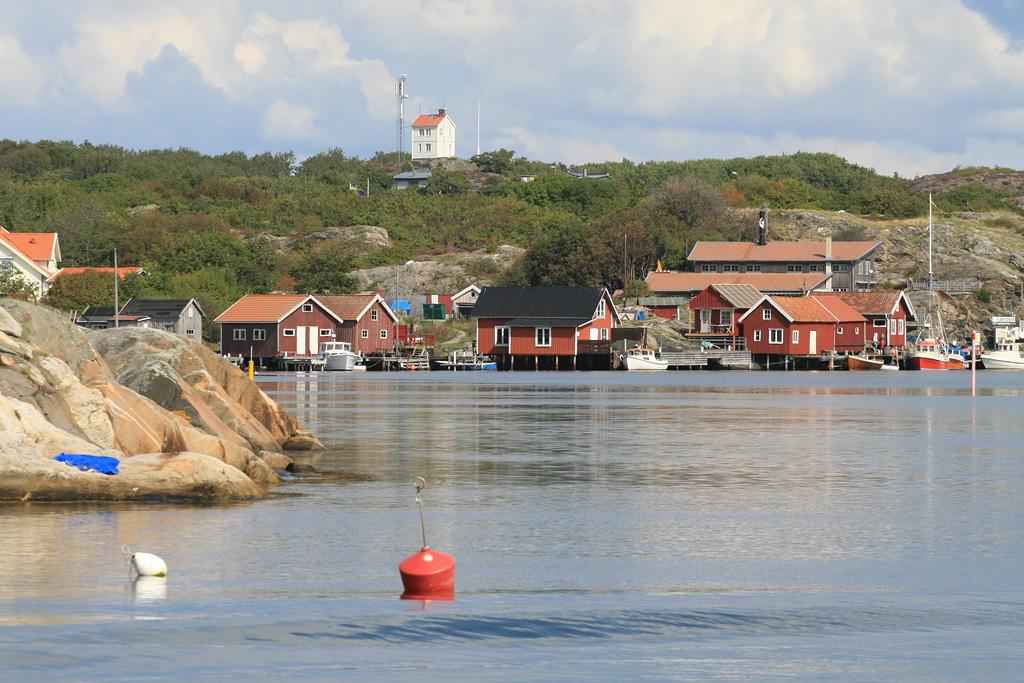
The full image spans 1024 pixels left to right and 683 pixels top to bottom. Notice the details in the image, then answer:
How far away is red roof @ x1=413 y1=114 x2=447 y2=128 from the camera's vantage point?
19443 centimetres

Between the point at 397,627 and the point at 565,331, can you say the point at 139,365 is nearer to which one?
the point at 397,627

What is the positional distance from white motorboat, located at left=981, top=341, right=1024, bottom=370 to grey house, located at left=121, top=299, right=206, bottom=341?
2653 inches

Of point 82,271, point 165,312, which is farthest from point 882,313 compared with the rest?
point 82,271

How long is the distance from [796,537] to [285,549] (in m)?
8.22

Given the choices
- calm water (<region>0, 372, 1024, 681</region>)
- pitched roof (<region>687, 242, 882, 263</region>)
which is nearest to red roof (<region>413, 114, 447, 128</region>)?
pitched roof (<region>687, 242, 882, 263</region>)

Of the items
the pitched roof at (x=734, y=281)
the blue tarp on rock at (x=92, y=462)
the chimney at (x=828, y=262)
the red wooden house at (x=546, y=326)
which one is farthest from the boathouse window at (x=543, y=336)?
the blue tarp on rock at (x=92, y=462)

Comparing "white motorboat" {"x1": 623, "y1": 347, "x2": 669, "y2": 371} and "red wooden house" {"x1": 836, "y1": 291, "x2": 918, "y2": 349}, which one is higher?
"red wooden house" {"x1": 836, "y1": 291, "x2": 918, "y2": 349}

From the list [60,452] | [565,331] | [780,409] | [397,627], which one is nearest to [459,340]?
[565,331]

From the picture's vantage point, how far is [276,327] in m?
107

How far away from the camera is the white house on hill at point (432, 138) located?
194m

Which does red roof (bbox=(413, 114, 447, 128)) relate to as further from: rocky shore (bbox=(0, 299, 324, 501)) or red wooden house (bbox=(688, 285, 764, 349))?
rocky shore (bbox=(0, 299, 324, 501))

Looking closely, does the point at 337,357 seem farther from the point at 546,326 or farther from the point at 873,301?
the point at 873,301

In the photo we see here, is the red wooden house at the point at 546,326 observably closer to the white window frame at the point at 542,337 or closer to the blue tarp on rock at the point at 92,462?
the white window frame at the point at 542,337

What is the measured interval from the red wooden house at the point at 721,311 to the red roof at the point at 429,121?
8844 cm
